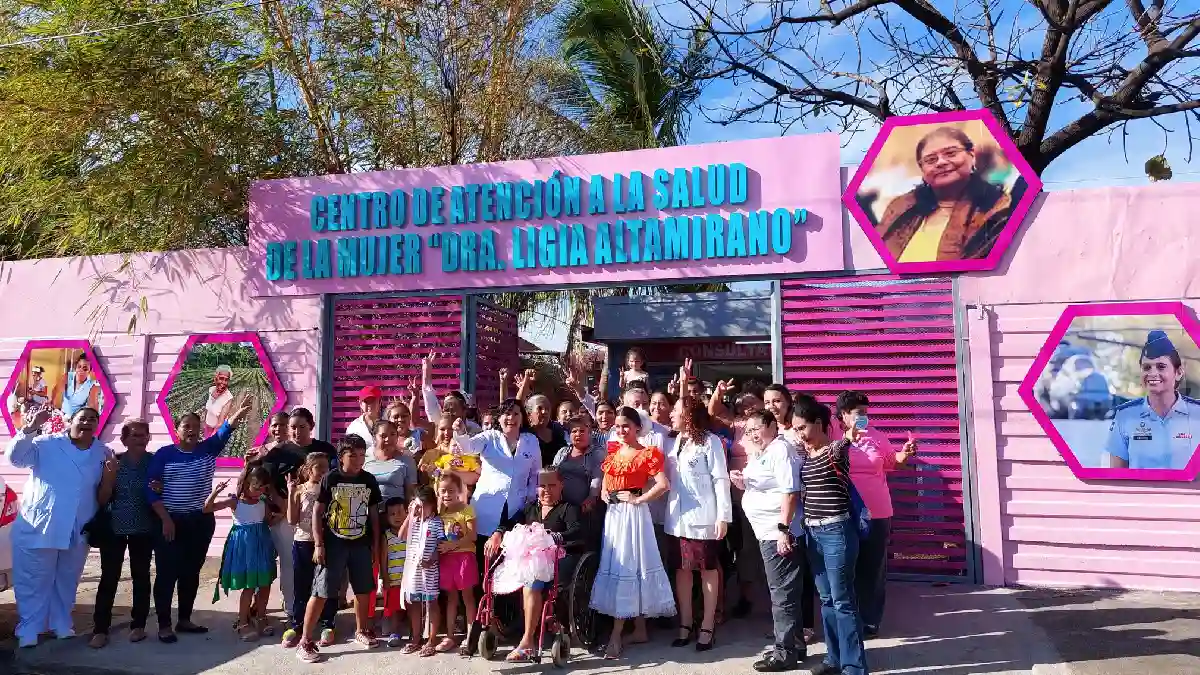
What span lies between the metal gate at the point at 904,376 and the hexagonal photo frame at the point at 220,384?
542cm

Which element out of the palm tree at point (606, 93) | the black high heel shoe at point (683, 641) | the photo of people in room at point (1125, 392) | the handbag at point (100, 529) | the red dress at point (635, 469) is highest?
the palm tree at point (606, 93)

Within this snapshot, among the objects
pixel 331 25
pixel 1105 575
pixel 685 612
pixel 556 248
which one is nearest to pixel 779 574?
pixel 685 612

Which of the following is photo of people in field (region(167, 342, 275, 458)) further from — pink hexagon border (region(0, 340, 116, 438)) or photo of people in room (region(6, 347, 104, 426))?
photo of people in room (region(6, 347, 104, 426))

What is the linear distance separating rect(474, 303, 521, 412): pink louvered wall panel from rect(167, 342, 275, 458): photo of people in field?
7.51ft

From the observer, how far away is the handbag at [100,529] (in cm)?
573

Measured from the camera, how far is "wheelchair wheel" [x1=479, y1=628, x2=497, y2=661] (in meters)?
5.09

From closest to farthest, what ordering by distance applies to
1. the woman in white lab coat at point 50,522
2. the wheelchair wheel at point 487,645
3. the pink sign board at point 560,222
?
the wheelchair wheel at point 487,645
the woman in white lab coat at point 50,522
the pink sign board at point 560,222

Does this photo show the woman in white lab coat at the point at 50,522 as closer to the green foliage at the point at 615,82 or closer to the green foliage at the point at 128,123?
the green foliage at the point at 128,123

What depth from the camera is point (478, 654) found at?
520cm

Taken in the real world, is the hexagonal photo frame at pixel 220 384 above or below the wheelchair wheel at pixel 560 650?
above

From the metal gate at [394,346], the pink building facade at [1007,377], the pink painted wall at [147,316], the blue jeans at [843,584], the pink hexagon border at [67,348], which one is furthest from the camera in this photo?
the pink hexagon border at [67,348]

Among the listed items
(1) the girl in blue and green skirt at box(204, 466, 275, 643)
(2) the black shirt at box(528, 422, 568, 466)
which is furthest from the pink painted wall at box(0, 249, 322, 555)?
(2) the black shirt at box(528, 422, 568, 466)

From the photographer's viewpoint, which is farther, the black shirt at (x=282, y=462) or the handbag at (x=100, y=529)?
the black shirt at (x=282, y=462)

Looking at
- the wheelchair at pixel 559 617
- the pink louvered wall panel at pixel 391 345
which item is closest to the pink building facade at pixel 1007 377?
the wheelchair at pixel 559 617
